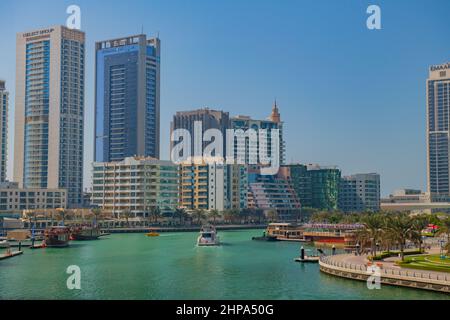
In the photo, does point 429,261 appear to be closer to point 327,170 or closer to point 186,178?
point 186,178

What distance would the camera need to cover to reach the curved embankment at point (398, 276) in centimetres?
3216

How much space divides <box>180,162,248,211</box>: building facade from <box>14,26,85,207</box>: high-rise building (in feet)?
83.0

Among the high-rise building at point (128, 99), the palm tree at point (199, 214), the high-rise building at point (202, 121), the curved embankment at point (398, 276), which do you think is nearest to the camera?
the curved embankment at point (398, 276)

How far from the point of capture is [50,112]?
142750mm

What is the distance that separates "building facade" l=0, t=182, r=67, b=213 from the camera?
375 feet

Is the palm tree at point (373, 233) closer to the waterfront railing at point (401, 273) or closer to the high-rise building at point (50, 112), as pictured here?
the waterfront railing at point (401, 273)

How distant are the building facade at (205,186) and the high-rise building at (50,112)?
83.0ft

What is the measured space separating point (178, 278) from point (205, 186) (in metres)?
97.1

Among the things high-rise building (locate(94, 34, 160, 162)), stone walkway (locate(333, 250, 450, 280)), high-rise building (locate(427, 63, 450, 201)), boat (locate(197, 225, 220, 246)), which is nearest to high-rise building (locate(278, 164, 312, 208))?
high-rise building (locate(427, 63, 450, 201))

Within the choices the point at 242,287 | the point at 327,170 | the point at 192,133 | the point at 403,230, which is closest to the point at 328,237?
the point at 403,230

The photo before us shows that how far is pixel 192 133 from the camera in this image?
630ft

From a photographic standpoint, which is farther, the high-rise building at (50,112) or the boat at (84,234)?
the high-rise building at (50,112)

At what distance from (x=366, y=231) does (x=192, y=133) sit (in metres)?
143
